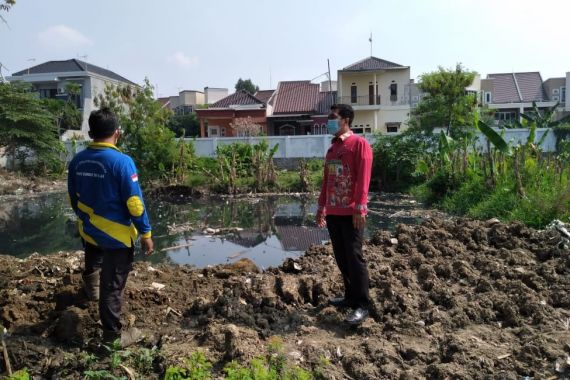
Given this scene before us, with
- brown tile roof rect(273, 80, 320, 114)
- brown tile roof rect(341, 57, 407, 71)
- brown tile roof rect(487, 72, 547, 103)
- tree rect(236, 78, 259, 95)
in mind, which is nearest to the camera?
brown tile roof rect(341, 57, 407, 71)

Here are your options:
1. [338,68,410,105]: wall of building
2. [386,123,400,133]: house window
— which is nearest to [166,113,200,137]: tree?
[338,68,410,105]: wall of building

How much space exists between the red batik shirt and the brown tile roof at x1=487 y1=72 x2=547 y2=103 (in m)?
47.2

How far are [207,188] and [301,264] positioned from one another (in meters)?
12.5

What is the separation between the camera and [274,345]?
11.7ft

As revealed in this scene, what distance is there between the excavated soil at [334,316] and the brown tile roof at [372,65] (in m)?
36.0

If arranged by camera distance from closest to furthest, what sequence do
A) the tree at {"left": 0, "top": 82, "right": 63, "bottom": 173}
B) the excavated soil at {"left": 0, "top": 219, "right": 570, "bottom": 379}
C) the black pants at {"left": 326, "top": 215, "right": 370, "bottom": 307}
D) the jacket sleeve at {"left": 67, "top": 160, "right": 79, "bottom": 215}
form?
1. the excavated soil at {"left": 0, "top": 219, "right": 570, "bottom": 379}
2. the jacket sleeve at {"left": 67, "top": 160, "right": 79, "bottom": 215}
3. the black pants at {"left": 326, "top": 215, "right": 370, "bottom": 307}
4. the tree at {"left": 0, "top": 82, "right": 63, "bottom": 173}

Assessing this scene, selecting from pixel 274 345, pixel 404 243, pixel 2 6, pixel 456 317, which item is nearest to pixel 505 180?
pixel 404 243

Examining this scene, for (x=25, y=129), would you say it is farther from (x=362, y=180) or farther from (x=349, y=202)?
(x=362, y=180)

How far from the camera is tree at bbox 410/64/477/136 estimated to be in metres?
20.9

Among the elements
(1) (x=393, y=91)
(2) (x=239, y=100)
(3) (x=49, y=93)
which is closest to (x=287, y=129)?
(2) (x=239, y=100)

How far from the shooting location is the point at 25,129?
2303cm

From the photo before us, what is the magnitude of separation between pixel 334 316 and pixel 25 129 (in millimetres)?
22748

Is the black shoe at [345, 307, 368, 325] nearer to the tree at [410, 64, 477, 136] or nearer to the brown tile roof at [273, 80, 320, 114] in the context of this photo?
the tree at [410, 64, 477, 136]

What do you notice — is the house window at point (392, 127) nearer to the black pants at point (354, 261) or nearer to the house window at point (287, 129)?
the house window at point (287, 129)
